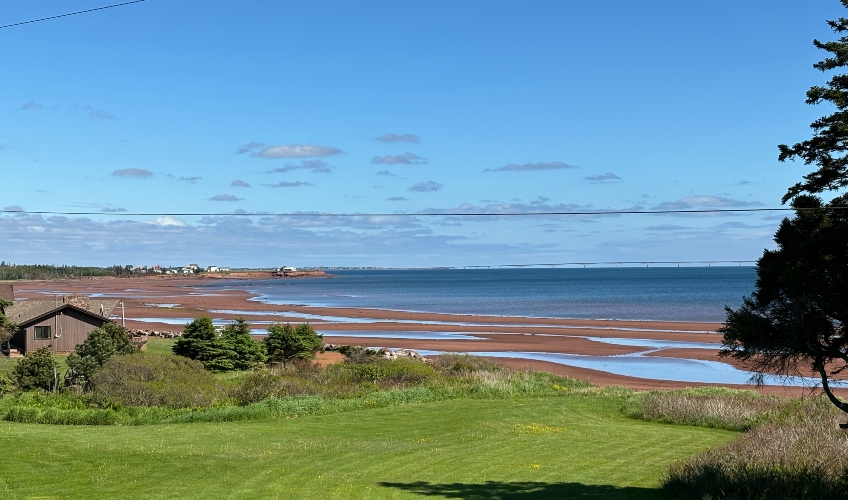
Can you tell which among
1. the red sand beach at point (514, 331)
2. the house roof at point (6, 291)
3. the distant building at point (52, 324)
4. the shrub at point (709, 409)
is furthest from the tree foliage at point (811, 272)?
the house roof at point (6, 291)

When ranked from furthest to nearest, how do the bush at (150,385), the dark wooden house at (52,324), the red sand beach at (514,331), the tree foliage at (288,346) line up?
1. the dark wooden house at (52,324)
2. the red sand beach at (514,331)
3. the tree foliage at (288,346)
4. the bush at (150,385)

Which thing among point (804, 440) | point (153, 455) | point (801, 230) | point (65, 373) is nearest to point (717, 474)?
point (804, 440)

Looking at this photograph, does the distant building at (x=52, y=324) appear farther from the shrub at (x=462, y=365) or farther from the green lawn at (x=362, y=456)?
the green lawn at (x=362, y=456)

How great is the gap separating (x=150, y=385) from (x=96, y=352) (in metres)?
7.65

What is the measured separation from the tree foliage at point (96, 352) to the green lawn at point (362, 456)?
39.4 ft

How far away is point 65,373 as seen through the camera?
42219mm

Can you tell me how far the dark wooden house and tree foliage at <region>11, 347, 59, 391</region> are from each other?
14200mm

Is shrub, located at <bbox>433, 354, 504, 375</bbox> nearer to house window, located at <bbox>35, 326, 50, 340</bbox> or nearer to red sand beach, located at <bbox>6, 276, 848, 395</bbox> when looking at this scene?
red sand beach, located at <bbox>6, 276, 848, 395</bbox>

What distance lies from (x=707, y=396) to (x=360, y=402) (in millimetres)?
12818

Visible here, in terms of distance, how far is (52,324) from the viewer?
54344 millimetres

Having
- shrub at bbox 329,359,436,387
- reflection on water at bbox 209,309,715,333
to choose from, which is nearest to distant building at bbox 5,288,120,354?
shrub at bbox 329,359,436,387

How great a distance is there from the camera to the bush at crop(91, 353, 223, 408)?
3447cm

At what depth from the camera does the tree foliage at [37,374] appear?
39.2m

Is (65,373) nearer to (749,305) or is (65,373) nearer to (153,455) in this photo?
(153,455)
